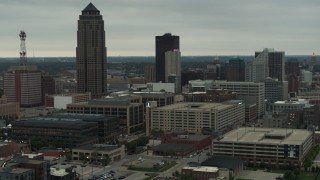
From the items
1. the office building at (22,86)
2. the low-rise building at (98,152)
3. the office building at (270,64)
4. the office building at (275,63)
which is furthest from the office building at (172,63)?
the low-rise building at (98,152)

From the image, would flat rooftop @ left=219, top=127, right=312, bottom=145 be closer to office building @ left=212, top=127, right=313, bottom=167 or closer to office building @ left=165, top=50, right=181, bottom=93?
office building @ left=212, top=127, right=313, bottom=167

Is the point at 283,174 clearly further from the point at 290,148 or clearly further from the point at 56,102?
the point at 56,102

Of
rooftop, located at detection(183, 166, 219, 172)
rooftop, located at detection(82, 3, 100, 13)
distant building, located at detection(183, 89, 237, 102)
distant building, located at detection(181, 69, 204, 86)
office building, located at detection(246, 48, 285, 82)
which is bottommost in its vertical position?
rooftop, located at detection(183, 166, 219, 172)

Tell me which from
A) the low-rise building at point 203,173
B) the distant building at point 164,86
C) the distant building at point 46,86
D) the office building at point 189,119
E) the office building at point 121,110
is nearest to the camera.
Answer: the low-rise building at point 203,173

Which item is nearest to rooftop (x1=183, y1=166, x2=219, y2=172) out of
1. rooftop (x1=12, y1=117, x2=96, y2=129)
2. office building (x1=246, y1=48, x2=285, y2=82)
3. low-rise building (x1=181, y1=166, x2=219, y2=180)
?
low-rise building (x1=181, y1=166, x2=219, y2=180)

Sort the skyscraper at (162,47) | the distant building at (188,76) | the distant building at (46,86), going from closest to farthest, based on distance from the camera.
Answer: the distant building at (46,86), the distant building at (188,76), the skyscraper at (162,47)

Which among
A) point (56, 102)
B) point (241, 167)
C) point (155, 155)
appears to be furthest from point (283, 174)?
point (56, 102)

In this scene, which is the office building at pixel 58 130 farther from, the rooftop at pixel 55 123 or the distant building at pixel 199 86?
the distant building at pixel 199 86
